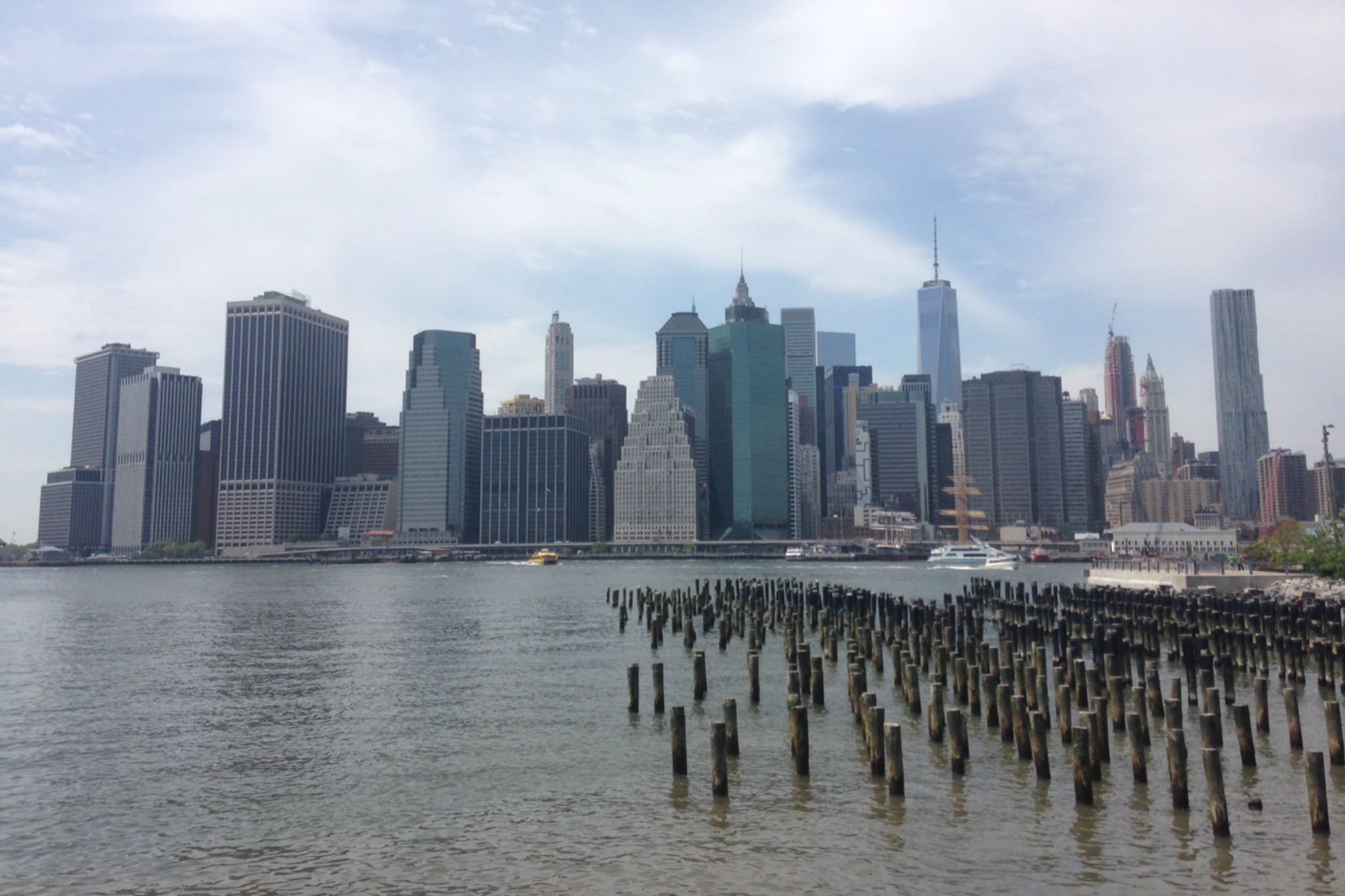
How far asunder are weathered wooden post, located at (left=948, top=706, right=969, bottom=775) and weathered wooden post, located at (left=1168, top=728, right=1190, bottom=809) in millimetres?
4502

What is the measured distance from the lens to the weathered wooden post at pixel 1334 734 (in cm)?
2400

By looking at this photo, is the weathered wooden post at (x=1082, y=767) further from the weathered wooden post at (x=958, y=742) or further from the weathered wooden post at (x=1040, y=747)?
the weathered wooden post at (x=958, y=742)

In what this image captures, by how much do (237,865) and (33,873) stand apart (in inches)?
137

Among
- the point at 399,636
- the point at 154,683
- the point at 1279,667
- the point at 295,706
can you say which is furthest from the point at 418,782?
the point at 399,636

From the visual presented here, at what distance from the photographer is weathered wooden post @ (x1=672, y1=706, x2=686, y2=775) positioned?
2467cm

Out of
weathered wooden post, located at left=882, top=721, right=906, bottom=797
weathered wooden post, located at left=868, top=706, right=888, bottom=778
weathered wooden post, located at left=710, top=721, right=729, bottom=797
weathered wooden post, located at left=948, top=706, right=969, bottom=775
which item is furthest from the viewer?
weathered wooden post, located at left=948, top=706, right=969, bottom=775

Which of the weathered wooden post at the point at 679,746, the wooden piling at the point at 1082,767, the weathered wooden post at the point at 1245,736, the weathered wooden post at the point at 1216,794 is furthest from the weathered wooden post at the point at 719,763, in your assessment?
the weathered wooden post at the point at 1245,736

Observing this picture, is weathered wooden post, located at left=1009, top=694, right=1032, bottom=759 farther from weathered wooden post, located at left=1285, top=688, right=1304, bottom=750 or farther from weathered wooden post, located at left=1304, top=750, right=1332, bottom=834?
weathered wooden post, located at left=1304, top=750, right=1332, bottom=834

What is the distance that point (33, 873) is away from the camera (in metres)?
19.2

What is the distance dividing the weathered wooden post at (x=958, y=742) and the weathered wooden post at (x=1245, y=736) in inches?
233

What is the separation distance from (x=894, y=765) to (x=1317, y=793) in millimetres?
Result: 7565

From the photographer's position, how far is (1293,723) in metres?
26.4

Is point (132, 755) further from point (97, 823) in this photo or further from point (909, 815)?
point (909, 815)

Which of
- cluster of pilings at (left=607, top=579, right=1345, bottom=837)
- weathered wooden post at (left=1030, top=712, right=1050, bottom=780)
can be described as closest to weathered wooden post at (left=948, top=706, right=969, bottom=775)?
cluster of pilings at (left=607, top=579, right=1345, bottom=837)
